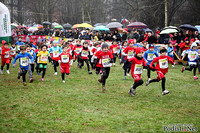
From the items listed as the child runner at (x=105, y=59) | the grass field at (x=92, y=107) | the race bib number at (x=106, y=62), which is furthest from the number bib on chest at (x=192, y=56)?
the race bib number at (x=106, y=62)

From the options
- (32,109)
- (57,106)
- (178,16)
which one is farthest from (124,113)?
(178,16)

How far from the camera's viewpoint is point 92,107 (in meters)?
7.59

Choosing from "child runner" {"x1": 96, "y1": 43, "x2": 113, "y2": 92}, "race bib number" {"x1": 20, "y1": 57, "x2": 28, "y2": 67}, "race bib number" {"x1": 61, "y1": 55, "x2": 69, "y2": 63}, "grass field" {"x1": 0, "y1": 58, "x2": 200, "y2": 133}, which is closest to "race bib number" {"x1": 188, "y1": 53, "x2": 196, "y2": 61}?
"grass field" {"x1": 0, "y1": 58, "x2": 200, "y2": 133}

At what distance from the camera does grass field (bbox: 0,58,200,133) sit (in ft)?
19.7

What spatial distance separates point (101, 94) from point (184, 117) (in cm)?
365

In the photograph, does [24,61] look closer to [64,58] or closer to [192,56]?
[64,58]

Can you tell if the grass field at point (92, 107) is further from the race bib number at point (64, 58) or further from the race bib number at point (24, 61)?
the race bib number at point (64, 58)

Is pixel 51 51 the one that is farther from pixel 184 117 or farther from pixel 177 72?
pixel 184 117

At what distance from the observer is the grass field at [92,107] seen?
6011 millimetres

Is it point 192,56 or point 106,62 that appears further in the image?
point 192,56

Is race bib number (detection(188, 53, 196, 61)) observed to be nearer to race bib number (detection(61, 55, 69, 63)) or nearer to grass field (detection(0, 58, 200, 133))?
grass field (detection(0, 58, 200, 133))

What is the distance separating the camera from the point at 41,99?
8422mm

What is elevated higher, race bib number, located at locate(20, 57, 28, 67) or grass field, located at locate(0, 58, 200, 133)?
race bib number, located at locate(20, 57, 28, 67)

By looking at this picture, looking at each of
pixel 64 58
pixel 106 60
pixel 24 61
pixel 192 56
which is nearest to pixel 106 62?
pixel 106 60
